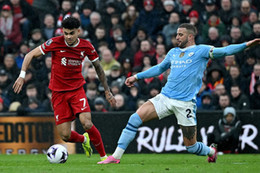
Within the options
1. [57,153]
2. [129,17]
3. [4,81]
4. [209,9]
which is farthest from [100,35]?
[57,153]

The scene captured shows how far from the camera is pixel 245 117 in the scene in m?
15.7

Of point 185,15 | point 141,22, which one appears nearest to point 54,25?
point 141,22

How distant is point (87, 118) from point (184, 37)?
2121 millimetres

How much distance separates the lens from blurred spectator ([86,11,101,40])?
19469mm

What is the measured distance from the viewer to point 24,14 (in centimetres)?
2066

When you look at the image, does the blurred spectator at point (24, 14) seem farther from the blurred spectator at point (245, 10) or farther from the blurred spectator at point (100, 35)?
the blurred spectator at point (245, 10)

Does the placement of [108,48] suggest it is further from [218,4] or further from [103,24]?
[218,4]

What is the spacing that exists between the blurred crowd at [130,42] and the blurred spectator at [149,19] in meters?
0.03

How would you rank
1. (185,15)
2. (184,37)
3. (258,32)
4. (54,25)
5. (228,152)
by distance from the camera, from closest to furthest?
(184,37)
(228,152)
(258,32)
(185,15)
(54,25)

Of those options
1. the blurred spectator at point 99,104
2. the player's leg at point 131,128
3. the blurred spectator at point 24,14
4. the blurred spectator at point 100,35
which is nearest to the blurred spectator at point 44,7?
the blurred spectator at point 24,14

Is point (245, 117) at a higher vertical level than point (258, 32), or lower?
lower

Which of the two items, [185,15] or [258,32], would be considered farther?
[185,15]

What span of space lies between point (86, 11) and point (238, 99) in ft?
19.8

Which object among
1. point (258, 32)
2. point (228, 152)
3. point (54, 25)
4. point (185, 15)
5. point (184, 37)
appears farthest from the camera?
point (54, 25)
